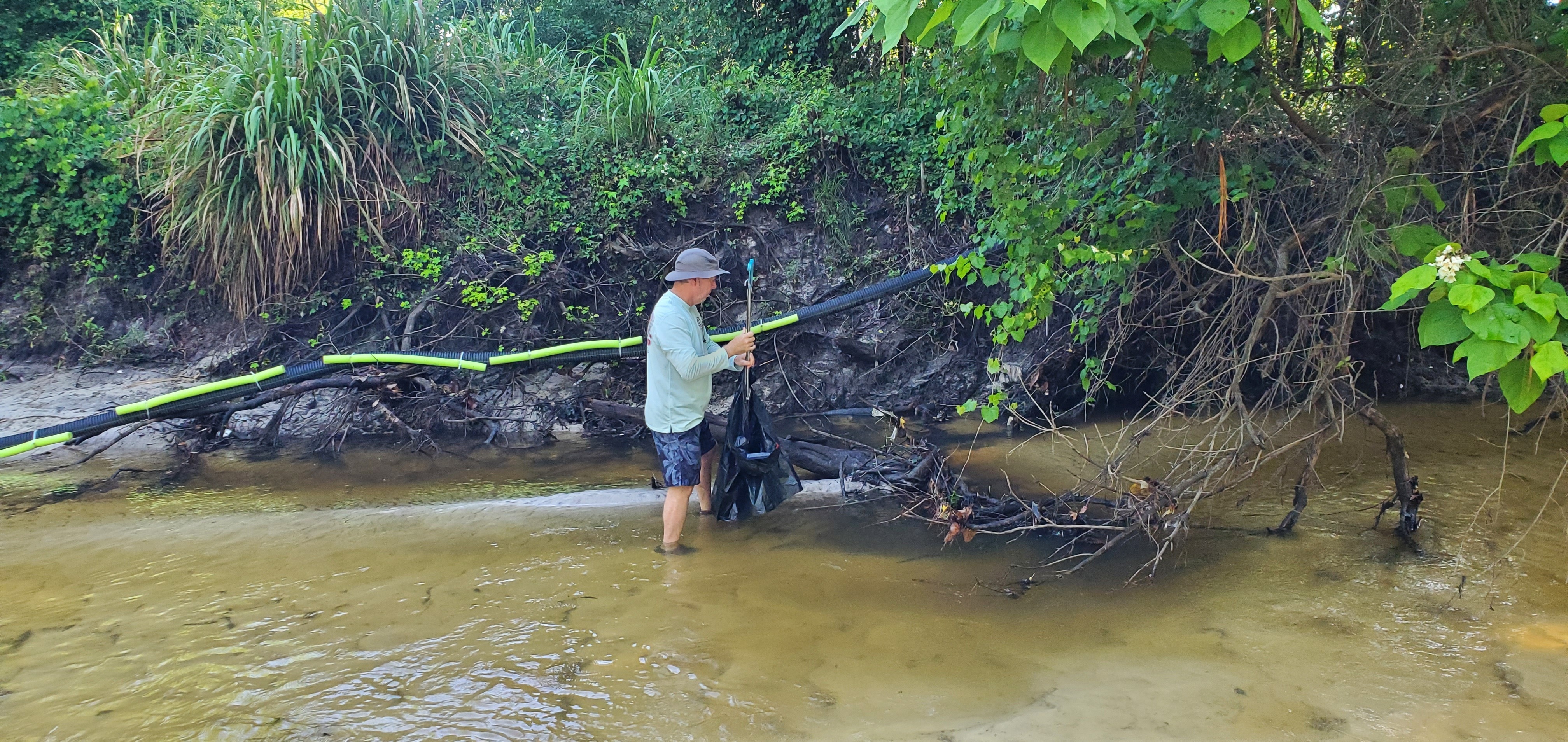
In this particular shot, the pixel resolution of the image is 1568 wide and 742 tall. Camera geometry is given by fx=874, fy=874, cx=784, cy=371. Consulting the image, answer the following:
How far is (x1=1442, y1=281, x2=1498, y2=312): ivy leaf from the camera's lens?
252 cm

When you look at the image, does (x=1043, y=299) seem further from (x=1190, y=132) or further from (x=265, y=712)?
(x=265, y=712)

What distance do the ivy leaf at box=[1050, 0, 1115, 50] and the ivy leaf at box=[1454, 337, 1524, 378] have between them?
56.2 inches

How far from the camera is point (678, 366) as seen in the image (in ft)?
14.5

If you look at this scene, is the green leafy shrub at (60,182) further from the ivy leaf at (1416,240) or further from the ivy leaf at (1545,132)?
the ivy leaf at (1545,132)

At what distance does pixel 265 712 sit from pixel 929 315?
5431mm

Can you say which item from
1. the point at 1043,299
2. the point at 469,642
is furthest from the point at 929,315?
the point at 469,642

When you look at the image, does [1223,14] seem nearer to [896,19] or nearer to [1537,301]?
[896,19]

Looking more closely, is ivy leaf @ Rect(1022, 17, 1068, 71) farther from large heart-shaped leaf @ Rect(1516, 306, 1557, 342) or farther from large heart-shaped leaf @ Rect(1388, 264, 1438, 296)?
large heart-shaped leaf @ Rect(1516, 306, 1557, 342)

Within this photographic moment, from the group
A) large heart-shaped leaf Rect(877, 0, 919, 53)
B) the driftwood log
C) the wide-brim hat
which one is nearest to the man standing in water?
the wide-brim hat

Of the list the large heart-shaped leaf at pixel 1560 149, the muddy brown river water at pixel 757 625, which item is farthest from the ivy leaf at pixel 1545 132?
the muddy brown river water at pixel 757 625

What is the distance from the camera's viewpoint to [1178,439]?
5883 millimetres

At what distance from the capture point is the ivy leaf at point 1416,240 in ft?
10.4

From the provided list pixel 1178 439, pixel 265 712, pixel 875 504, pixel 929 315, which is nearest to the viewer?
pixel 265 712

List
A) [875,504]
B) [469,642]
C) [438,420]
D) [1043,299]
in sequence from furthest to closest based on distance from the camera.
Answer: [438,420] → [875,504] → [1043,299] → [469,642]
